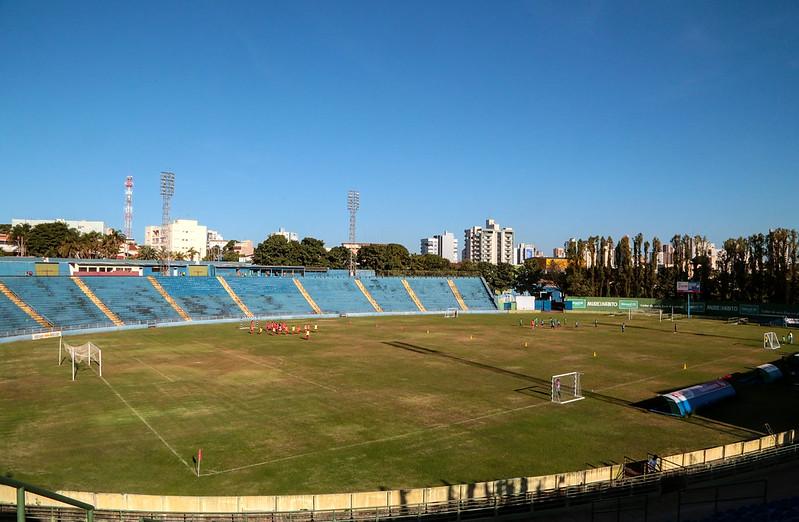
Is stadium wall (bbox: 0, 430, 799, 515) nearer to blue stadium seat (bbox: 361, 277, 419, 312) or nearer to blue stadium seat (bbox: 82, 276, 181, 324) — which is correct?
blue stadium seat (bbox: 82, 276, 181, 324)

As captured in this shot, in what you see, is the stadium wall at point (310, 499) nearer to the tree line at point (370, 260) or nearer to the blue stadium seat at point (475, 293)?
the blue stadium seat at point (475, 293)

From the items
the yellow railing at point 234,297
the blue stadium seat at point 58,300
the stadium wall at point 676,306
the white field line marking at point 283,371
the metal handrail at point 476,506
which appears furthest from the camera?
the stadium wall at point 676,306

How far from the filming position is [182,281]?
81.8 meters

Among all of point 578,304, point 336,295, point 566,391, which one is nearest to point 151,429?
point 566,391

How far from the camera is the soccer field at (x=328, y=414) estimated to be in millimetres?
20453

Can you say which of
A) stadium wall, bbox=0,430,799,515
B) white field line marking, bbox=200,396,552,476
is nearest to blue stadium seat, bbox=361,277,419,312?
white field line marking, bbox=200,396,552,476

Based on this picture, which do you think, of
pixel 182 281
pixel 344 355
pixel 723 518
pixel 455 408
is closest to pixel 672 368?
pixel 455 408

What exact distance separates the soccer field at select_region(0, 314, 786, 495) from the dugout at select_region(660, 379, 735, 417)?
94cm

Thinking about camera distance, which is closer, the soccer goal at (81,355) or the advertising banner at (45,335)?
the soccer goal at (81,355)

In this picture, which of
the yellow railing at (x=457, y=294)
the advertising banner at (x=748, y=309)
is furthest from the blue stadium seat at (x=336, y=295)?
the advertising banner at (x=748, y=309)

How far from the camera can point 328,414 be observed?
1111 inches

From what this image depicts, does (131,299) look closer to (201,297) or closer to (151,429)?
(201,297)

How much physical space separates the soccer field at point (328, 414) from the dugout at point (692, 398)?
3.09 ft

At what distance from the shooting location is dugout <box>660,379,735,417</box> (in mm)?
28250
